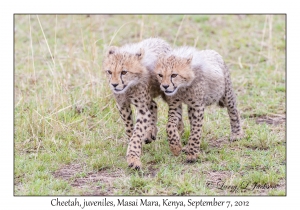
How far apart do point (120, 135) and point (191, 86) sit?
989 mm

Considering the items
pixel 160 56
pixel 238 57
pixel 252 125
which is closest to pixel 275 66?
pixel 238 57

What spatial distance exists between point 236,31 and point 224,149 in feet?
13.5

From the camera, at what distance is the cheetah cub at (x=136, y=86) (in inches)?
214

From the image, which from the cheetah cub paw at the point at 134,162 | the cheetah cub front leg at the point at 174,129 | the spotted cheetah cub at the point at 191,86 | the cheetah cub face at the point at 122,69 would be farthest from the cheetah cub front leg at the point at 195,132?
the cheetah cub face at the point at 122,69

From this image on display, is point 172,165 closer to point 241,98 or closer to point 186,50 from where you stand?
point 186,50

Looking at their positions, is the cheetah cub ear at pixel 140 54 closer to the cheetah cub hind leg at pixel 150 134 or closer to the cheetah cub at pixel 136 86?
the cheetah cub at pixel 136 86

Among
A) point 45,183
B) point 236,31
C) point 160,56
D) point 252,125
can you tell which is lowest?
point 45,183

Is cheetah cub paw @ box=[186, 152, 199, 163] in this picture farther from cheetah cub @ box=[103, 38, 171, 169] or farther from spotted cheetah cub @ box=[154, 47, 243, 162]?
cheetah cub @ box=[103, 38, 171, 169]

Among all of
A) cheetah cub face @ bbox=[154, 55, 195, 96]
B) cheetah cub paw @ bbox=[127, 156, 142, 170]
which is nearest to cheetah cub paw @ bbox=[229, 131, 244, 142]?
cheetah cub face @ bbox=[154, 55, 195, 96]

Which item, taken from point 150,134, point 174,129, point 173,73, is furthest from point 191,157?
point 173,73

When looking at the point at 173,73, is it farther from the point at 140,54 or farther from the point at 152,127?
the point at 152,127

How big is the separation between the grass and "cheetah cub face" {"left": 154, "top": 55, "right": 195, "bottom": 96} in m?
0.68

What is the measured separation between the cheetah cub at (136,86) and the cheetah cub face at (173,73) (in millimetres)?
172

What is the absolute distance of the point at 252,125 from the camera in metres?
6.71
